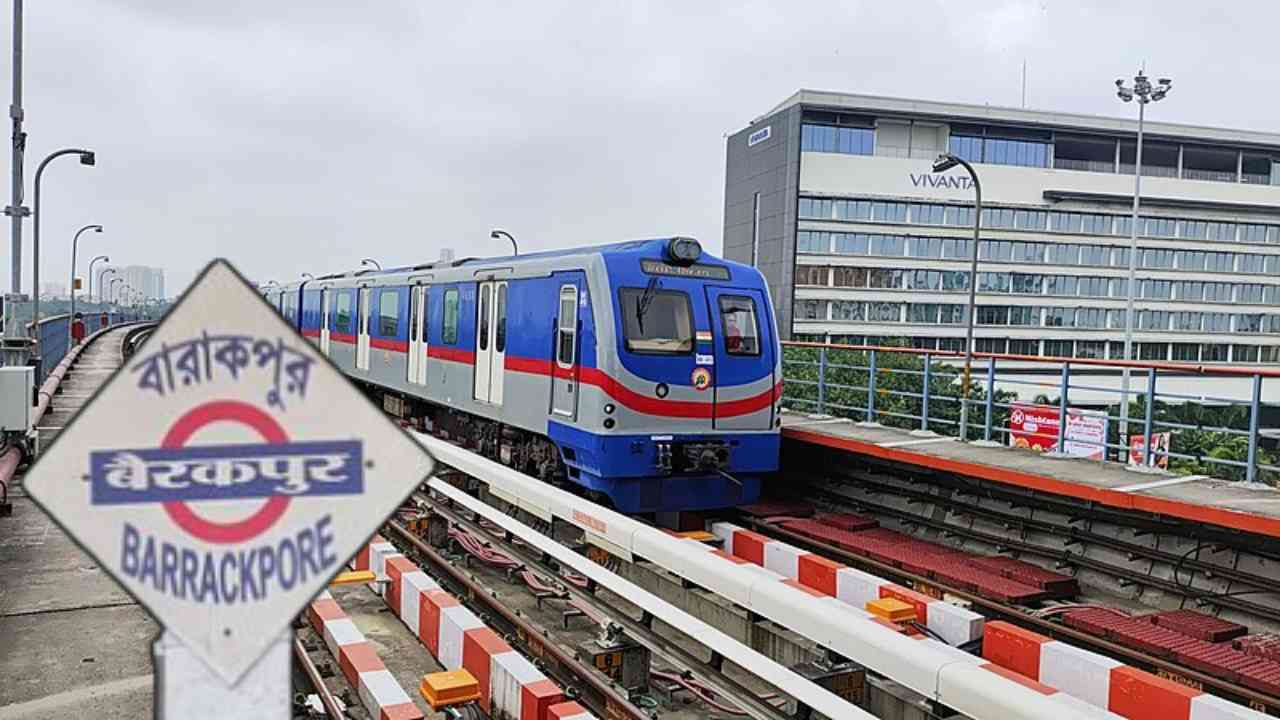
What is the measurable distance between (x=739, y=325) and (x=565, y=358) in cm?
192

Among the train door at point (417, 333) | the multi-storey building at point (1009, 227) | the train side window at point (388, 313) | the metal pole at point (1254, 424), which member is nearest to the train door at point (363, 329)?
the train side window at point (388, 313)

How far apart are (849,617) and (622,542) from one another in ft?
8.20

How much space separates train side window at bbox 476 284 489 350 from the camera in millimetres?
13195

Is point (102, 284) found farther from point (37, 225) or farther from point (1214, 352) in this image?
point (1214, 352)

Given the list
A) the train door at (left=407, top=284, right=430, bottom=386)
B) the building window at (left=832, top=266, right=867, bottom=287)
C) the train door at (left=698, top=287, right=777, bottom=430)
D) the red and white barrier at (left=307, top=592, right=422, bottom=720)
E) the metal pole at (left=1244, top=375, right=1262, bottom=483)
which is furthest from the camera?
the building window at (left=832, top=266, right=867, bottom=287)

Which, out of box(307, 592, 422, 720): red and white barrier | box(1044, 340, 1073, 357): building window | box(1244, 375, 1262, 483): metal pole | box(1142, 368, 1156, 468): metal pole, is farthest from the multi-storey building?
box(307, 592, 422, 720): red and white barrier

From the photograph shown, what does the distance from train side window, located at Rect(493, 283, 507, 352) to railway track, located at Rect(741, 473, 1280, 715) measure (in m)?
3.62

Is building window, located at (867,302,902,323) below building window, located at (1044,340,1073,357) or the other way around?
the other way around

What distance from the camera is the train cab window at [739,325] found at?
37.0 feet

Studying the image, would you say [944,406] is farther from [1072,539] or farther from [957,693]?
[957,693]

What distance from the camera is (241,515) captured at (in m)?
2.09

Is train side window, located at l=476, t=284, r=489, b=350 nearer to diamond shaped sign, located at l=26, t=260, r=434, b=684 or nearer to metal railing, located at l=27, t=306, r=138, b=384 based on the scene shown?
metal railing, located at l=27, t=306, r=138, b=384

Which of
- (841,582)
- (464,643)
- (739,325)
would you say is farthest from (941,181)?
(464,643)

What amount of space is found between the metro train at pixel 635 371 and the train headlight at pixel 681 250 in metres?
0.01
